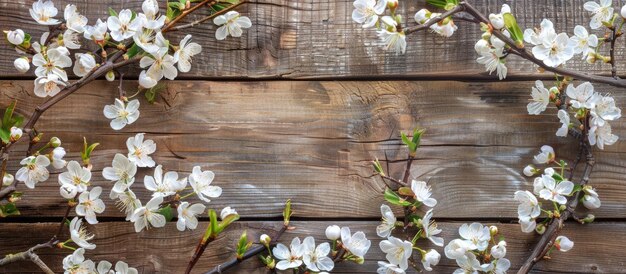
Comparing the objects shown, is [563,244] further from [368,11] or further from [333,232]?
[368,11]

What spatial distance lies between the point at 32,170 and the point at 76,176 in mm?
84

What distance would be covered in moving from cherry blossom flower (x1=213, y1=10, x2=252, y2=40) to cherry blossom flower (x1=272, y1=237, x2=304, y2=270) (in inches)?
17.2

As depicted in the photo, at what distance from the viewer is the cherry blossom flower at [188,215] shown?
1364 mm

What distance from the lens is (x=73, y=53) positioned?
4.67ft

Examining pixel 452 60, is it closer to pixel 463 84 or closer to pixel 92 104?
pixel 463 84

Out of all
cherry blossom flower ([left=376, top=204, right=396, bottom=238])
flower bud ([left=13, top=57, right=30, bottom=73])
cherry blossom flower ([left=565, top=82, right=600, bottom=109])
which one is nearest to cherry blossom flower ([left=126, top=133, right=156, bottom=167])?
flower bud ([left=13, top=57, right=30, bottom=73])

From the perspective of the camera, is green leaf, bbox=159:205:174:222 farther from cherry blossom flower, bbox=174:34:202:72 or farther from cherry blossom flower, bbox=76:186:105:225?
cherry blossom flower, bbox=174:34:202:72

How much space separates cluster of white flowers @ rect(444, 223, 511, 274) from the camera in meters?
1.36

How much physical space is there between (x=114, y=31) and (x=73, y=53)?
5.4 inches

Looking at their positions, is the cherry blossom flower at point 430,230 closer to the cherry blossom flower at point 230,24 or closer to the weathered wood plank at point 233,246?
the weathered wood plank at point 233,246

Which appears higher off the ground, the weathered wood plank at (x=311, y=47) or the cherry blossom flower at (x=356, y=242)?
the weathered wood plank at (x=311, y=47)

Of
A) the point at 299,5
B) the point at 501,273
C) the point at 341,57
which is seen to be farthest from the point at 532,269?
the point at 299,5

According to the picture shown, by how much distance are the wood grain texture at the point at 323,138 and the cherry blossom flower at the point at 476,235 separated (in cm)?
5

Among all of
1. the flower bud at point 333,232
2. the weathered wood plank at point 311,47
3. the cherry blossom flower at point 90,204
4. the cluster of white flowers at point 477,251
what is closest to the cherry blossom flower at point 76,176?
the cherry blossom flower at point 90,204
